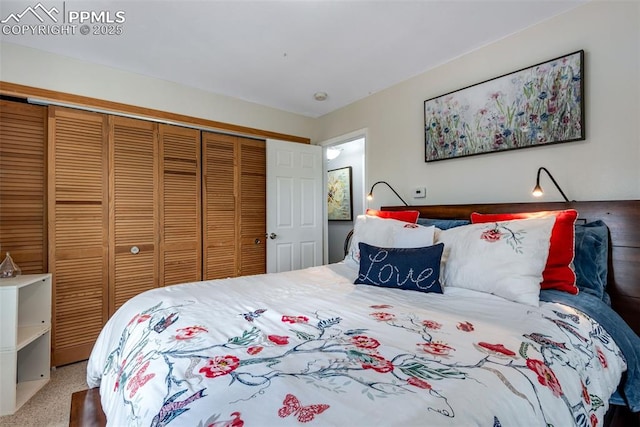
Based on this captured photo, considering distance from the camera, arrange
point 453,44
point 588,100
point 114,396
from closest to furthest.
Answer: point 114,396, point 588,100, point 453,44

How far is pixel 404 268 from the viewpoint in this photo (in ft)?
5.26

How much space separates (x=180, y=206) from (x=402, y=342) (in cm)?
255

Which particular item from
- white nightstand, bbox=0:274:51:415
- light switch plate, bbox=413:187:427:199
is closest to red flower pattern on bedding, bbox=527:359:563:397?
light switch plate, bbox=413:187:427:199

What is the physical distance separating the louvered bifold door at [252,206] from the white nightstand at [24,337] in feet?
5.18

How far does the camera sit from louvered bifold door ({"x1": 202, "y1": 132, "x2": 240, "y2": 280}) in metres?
2.99

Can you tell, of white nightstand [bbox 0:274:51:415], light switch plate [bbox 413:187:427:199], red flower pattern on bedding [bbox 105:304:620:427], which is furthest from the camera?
light switch plate [bbox 413:187:427:199]

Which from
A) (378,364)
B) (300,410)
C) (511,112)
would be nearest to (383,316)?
(378,364)

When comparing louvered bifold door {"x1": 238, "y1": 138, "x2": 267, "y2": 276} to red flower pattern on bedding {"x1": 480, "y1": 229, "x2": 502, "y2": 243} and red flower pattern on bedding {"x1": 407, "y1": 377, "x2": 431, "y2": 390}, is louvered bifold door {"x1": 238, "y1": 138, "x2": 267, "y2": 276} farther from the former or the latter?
red flower pattern on bedding {"x1": 407, "y1": 377, "x2": 431, "y2": 390}

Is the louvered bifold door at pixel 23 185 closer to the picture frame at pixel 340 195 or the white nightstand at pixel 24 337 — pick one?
the white nightstand at pixel 24 337

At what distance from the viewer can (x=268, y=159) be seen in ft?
10.8

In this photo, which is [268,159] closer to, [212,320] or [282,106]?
[282,106]

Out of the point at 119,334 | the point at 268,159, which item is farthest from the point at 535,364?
the point at 268,159

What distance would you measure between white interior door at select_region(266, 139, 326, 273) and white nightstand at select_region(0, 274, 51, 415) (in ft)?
6.13

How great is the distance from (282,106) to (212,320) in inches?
114
